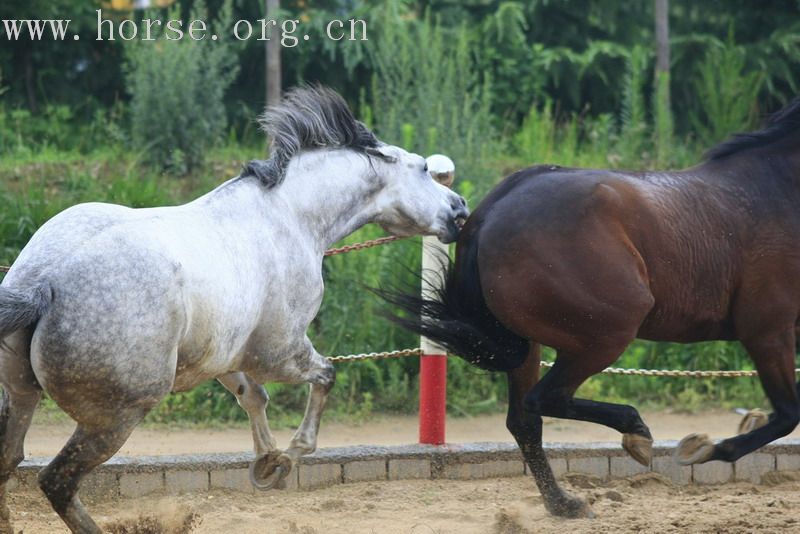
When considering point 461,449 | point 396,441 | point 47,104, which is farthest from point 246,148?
point 461,449

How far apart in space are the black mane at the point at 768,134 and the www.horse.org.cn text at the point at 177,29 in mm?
5796

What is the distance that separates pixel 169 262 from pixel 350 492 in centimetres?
225

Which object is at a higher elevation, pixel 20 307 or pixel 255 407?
pixel 20 307

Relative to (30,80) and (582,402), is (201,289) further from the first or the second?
(30,80)

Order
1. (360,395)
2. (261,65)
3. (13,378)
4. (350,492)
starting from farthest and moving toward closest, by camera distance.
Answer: (261,65) → (360,395) → (350,492) → (13,378)

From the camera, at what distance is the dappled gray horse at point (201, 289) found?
4.09 meters

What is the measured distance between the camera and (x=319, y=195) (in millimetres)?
5234

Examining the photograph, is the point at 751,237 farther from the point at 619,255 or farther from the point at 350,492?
the point at 350,492

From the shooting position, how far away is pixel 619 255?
5.07 m

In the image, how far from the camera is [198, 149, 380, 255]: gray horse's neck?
5004mm

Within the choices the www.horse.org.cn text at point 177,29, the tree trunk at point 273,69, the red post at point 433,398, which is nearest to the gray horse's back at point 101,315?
the red post at point 433,398

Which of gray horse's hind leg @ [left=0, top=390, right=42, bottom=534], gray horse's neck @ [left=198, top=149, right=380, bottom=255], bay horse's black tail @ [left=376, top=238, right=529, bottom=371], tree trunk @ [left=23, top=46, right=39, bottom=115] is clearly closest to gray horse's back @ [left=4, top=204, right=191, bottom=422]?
gray horse's hind leg @ [left=0, top=390, right=42, bottom=534]

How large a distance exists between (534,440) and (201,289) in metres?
1.99

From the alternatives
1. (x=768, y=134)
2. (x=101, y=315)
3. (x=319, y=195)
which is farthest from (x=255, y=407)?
(x=768, y=134)
